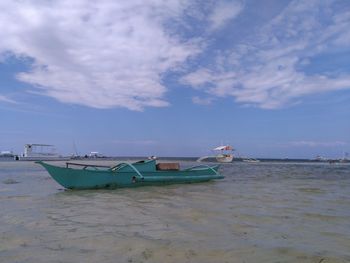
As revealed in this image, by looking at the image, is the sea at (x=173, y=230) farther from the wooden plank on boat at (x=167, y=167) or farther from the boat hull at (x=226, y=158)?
the boat hull at (x=226, y=158)

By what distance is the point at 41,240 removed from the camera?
774cm

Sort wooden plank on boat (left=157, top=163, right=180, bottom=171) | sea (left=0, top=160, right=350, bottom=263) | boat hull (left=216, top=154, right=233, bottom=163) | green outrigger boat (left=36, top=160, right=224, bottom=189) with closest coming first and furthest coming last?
sea (left=0, top=160, right=350, bottom=263) < green outrigger boat (left=36, top=160, right=224, bottom=189) < wooden plank on boat (left=157, top=163, right=180, bottom=171) < boat hull (left=216, top=154, right=233, bottom=163)

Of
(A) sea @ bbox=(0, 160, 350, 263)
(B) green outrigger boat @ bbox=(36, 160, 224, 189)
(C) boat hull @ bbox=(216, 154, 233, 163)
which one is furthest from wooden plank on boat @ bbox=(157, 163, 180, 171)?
(C) boat hull @ bbox=(216, 154, 233, 163)

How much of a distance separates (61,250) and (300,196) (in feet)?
40.8

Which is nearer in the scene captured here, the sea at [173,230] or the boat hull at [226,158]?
the sea at [173,230]

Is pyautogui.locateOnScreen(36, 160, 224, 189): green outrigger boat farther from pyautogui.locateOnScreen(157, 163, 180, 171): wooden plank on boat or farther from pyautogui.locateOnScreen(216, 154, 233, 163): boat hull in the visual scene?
pyautogui.locateOnScreen(216, 154, 233, 163): boat hull

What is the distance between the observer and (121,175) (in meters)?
19.8

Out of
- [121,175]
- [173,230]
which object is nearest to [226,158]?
[121,175]

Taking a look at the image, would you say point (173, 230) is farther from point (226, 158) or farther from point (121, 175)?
point (226, 158)

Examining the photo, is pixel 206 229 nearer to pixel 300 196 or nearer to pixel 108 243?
pixel 108 243

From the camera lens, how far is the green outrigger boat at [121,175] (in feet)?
61.3

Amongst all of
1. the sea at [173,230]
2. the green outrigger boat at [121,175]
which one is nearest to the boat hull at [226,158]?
the green outrigger boat at [121,175]

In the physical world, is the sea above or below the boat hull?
below

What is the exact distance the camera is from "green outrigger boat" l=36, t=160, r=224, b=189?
1867 cm
